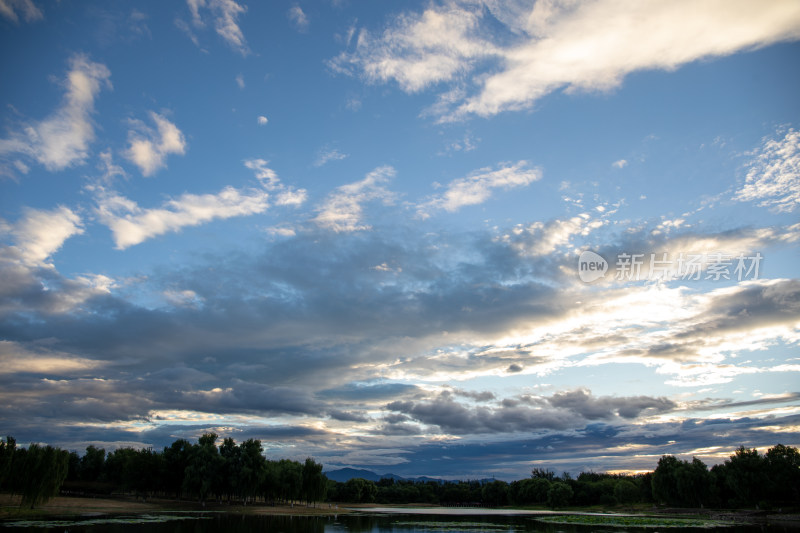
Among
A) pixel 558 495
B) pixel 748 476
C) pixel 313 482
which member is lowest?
pixel 558 495

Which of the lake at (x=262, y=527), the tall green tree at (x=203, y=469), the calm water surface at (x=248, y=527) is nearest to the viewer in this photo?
the calm water surface at (x=248, y=527)

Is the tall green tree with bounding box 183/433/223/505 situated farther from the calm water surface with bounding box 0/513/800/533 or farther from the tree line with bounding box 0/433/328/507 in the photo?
the calm water surface with bounding box 0/513/800/533

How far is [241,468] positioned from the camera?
109 meters

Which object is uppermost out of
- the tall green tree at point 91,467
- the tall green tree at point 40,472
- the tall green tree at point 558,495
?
the tall green tree at point 40,472

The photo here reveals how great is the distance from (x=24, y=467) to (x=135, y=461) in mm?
60697

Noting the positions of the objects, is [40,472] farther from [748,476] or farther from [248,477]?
[748,476]

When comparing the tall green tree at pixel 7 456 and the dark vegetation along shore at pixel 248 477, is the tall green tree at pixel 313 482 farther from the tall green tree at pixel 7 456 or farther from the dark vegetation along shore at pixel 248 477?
the tall green tree at pixel 7 456

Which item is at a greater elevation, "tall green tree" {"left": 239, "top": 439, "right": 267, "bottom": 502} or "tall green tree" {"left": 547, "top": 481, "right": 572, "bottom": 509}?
"tall green tree" {"left": 239, "top": 439, "right": 267, "bottom": 502}

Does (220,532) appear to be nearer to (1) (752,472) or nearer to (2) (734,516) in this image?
(2) (734,516)

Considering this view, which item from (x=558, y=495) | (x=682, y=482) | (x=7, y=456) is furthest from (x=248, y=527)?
(x=558, y=495)

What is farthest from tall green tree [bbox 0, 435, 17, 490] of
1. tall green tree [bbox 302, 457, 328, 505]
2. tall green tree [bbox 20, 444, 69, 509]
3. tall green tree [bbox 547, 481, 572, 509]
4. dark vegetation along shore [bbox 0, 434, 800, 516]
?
tall green tree [bbox 547, 481, 572, 509]

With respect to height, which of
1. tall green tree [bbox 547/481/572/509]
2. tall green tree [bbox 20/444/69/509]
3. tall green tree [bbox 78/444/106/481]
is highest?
tall green tree [bbox 20/444/69/509]

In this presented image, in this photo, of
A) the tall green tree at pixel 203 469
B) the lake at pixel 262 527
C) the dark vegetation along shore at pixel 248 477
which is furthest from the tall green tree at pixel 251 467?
the lake at pixel 262 527

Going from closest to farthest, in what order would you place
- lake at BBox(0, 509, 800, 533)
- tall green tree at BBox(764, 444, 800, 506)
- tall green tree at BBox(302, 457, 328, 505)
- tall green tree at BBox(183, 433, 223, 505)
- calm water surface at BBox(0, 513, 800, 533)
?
calm water surface at BBox(0, 513, 800, 533), lake at BBox(0, 509, 800, 533), tall green tree at BBox(764, 444, 800, 506), tall green tree at BBox(183, 433, 223, 505), tall green tree at BBox(302, 457, 328, 505)
